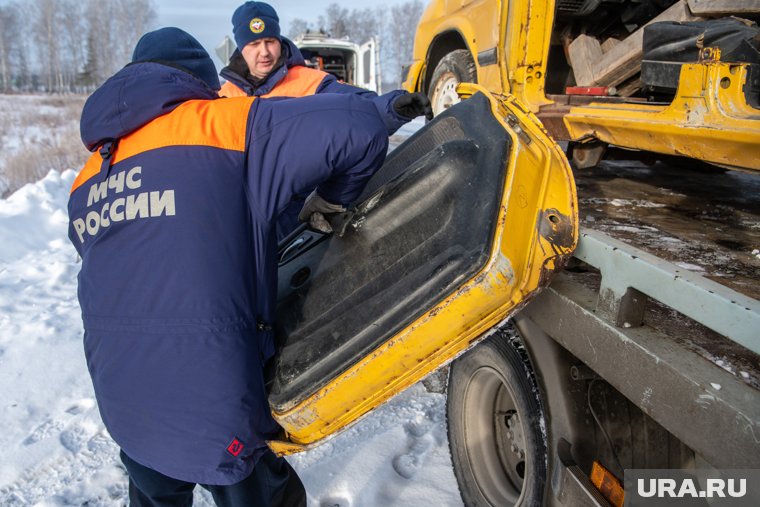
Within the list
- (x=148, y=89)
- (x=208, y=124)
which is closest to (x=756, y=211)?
(x=208, y=124)

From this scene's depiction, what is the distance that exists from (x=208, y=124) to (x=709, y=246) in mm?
1616

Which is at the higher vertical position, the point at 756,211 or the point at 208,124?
the point at 208,124

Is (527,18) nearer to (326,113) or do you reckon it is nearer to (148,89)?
(326,113)

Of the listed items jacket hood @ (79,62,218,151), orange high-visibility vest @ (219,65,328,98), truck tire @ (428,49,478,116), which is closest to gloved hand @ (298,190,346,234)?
jacket hood @ (79,62,218,151)

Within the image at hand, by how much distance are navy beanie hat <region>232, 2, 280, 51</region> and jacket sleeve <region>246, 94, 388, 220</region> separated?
181 centimetres

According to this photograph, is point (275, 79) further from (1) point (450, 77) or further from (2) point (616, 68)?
(2) point (616, 68)

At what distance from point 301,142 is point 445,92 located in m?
2.87

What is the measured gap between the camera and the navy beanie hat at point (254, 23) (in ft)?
10.1

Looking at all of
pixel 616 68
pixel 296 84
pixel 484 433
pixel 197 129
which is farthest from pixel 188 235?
pixel 616 68

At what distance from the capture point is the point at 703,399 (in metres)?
1.08

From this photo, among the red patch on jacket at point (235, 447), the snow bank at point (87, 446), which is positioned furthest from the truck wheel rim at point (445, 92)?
the red patch on jacket at point (235, 447)

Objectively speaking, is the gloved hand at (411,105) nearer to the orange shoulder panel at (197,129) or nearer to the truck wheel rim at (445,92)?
the orange shoulder panel at (197,129)

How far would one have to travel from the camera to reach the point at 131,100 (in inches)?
56.9

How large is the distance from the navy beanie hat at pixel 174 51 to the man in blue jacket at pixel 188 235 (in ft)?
0.23
